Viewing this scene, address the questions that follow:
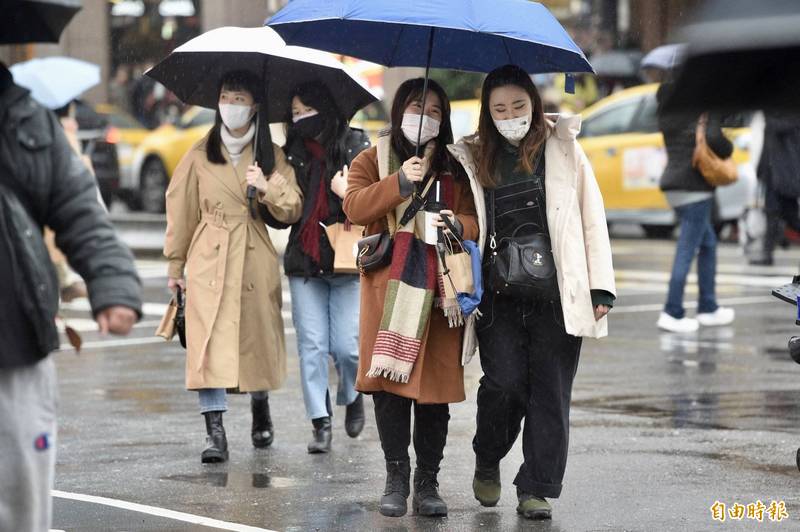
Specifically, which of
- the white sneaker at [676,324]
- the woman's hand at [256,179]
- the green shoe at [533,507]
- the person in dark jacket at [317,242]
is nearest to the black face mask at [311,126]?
the person in dark jacket at [317,242]

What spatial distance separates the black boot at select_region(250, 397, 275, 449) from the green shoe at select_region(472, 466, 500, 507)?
1.80m

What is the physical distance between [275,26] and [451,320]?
1433 millimetres

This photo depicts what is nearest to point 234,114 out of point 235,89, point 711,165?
point 235,89

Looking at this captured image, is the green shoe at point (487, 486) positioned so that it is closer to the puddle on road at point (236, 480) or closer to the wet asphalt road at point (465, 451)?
the wet asphalt road at point (465, 451)


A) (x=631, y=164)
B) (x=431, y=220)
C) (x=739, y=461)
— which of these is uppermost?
(x=431, y=220)

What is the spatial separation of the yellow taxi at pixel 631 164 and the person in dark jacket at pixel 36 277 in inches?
668

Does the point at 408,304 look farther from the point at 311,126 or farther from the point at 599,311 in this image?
the point at 311,126

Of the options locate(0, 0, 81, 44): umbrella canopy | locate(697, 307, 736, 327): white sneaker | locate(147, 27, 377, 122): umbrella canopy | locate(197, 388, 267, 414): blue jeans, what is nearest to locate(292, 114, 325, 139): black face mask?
locate(147, 27, 377, 122): umbrella canopy

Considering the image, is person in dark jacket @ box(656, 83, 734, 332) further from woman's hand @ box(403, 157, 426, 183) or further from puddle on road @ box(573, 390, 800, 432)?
woman's hand @ box(403, 157, 426, 183)

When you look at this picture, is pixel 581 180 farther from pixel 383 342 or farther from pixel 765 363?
pixel 765 363

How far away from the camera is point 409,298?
618 centimetres

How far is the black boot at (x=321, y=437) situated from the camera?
7.77 meters

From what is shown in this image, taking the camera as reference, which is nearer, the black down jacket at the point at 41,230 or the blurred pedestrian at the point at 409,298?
the black down jacket at the point at 41,230

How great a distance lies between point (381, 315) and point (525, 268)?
63 cm
